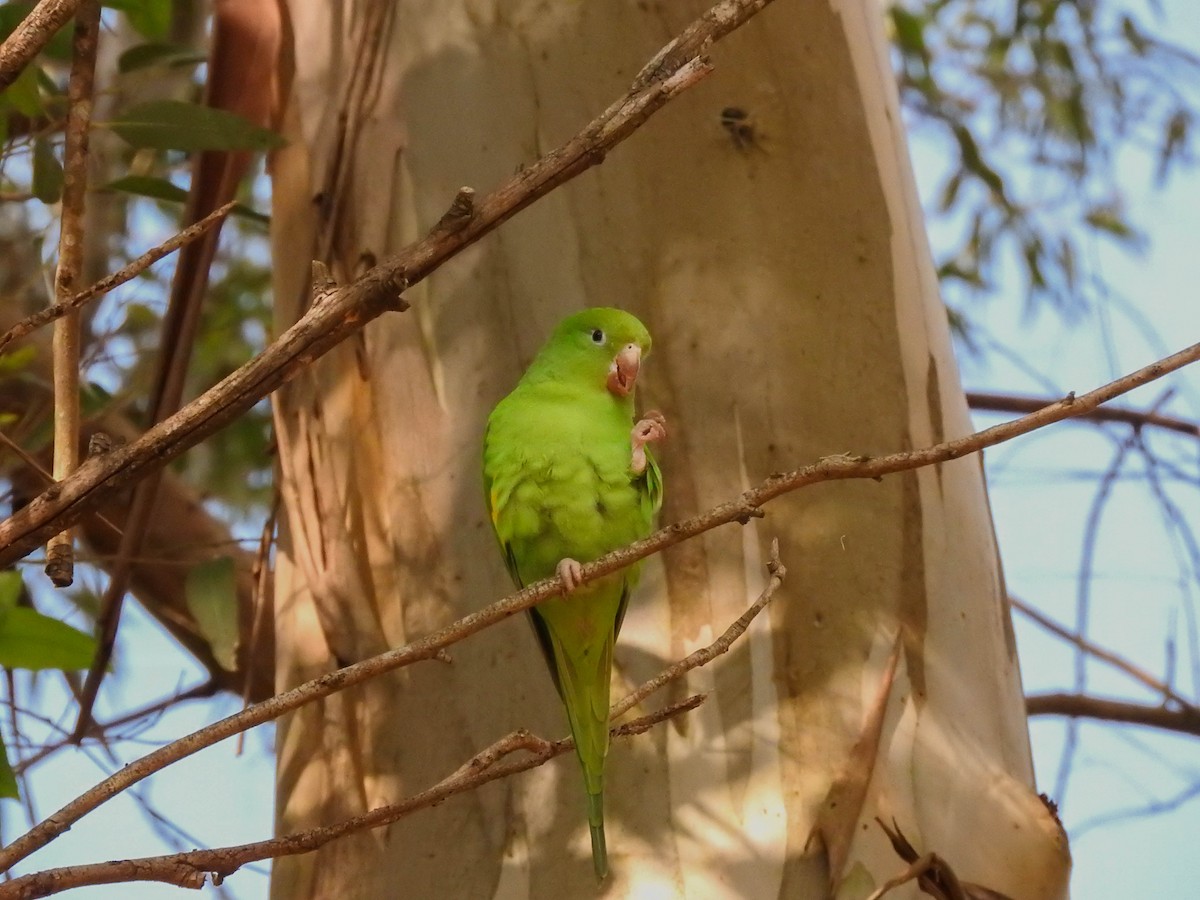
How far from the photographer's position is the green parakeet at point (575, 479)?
6.49 feet

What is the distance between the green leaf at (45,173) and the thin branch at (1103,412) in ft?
6.74

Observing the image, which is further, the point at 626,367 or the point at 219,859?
the point at 626,367

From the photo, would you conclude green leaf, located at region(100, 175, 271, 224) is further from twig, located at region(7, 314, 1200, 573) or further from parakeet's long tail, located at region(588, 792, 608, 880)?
parakeet's long tail, located at region(588, 792, 608, 880)

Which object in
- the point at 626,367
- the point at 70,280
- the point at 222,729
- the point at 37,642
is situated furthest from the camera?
the point at 626,367

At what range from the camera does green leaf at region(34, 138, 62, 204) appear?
2521mm

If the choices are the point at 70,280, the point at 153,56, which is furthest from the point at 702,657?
the point at 153,56

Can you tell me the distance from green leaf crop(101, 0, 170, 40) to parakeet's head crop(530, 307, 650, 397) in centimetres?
105

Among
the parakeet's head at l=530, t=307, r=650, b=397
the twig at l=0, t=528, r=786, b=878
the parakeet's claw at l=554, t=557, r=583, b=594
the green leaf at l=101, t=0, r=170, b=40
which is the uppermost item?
the green leaf at l=101, t=0, r=170, b=40

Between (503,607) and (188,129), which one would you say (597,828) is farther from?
(188,129)

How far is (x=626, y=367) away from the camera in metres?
2.12

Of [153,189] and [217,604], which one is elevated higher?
[153,189]

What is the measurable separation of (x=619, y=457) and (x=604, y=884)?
66 centimetres

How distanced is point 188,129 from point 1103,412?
2.17 m

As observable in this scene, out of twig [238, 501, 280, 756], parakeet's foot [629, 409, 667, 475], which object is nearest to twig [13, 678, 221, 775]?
twig [238, 501, 280, 756]
